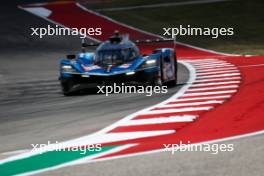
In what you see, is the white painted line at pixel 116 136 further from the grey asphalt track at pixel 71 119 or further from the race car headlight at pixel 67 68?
the race car headlight at pixel 67 68

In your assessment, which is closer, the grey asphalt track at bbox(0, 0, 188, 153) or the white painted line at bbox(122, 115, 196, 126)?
the grey asphalt track at bbox(0, 0, 188, 153)

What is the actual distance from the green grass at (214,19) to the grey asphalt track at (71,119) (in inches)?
273

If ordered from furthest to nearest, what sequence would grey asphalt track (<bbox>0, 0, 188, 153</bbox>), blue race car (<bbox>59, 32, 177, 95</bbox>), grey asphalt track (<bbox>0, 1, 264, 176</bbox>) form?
blue race car (<bbox>59, 32, 177, 95</bbox>) < grey asphalt track (<bbox>0, 0, 188, 153</bbox>) < grey asphalt track (<bbox>0, 1, 264, 176</bbox>)

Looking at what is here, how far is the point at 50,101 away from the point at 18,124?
3947 mm

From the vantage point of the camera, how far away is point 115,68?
1638 centimetres

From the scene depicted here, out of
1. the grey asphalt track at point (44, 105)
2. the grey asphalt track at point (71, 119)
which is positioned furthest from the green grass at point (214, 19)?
the grey asphalt track at point (44, 105)

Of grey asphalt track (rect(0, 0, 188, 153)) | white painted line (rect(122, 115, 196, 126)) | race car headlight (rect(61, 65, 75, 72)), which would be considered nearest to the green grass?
grey asphalt track (rect(0, 0, 188, 153))

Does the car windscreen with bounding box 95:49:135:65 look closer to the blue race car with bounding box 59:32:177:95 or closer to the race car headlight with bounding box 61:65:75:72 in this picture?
the blue race car with bounding box 59:32:177:95

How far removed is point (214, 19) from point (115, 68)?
792 inches

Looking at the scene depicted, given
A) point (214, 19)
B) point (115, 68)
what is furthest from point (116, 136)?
point (214, 19)

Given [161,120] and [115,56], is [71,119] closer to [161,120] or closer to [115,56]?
[161,120]

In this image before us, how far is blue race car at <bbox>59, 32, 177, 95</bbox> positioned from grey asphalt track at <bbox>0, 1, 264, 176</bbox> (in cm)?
52

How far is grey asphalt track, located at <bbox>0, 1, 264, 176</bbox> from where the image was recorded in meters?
6.71

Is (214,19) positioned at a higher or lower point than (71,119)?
higher
